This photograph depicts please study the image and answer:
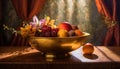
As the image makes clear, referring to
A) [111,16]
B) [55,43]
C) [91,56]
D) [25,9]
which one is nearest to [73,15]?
[111,16]

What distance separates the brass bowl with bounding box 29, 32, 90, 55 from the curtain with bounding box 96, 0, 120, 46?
81 centimetres

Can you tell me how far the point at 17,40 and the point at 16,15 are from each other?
0.25m

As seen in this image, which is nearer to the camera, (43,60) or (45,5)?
(43,60)

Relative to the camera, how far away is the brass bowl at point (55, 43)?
1.62 m

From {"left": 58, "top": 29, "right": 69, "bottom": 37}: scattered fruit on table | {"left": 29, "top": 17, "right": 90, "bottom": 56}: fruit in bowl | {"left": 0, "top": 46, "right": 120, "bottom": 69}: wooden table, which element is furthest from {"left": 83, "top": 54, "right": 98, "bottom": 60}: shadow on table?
{"left": 58, "top": 29, "right": 69, "bottom": 37}: scattered fruit on table

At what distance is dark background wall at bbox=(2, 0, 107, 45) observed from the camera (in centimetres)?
247

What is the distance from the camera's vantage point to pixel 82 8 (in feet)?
8.24

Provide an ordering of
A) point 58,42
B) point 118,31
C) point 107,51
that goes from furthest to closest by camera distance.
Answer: point 118,31
point 107,51
point 58,42

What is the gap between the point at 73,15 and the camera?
251 centimetres

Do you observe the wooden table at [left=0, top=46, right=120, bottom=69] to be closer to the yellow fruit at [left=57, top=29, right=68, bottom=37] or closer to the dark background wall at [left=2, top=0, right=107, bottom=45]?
the yellow fruit at [left=57, top=29, right=68, bottom=37]

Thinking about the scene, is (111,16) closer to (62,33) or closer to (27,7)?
(27,7)

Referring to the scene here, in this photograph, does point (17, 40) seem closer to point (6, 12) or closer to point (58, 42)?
point (6, 12)

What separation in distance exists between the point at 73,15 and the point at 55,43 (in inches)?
36.9

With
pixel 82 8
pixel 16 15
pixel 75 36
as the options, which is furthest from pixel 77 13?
pixel 75 36
